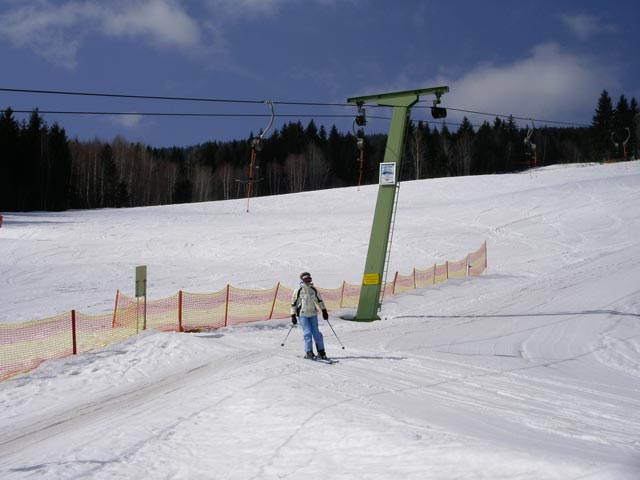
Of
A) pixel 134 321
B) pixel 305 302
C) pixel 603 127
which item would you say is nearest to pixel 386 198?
pixel 305 302

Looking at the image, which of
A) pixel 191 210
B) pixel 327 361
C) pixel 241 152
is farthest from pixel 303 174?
pixel 327 361

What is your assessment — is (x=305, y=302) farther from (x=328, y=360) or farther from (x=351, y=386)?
(x=351, y=386)

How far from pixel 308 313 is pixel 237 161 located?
9334 centimetres

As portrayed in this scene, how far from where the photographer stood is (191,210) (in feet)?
173

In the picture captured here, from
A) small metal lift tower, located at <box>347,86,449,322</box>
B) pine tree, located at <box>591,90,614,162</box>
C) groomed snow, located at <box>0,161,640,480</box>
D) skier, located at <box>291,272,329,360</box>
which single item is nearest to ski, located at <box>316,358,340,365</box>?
skier, located at <box>291,272,329,360</box>

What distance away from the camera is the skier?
10.3 metres

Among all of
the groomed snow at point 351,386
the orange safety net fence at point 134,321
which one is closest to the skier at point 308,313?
the groomed snow at point 351,386

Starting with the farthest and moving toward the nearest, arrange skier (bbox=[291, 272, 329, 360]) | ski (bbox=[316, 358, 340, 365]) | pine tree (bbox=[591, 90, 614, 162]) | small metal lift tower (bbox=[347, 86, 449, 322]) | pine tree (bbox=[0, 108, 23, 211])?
pine tree (bbox=[591, 90, 614, 162]) < pine tree (bbox=[0, 108, 23, 211]) < small metal lift tower (bbox=[347, 86, 449, 322]) < skier (bbox=[291, 272, 329, 360]) < ski (bbox=[316, 358, 340, 365])

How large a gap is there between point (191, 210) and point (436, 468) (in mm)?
50031

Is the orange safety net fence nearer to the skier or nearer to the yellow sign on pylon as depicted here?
the yellow sign on pylon

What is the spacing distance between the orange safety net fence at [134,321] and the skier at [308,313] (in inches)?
157

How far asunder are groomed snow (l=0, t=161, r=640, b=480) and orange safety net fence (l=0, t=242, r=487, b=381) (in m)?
1.03

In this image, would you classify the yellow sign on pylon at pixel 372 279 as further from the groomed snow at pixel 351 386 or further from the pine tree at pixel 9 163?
the pine tree at pixel 9 163

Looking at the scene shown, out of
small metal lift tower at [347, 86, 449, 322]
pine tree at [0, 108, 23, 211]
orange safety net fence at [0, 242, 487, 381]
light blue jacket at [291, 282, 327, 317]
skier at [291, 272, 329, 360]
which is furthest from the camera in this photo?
pine tree at [0, 108, 23, 211]
